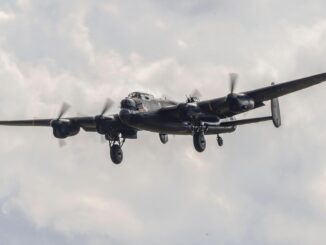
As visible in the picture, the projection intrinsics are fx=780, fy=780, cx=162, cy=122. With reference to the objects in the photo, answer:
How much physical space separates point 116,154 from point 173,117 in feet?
20.5

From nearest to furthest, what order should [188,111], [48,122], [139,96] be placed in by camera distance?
[188,111] < [139,96] < [48,122]

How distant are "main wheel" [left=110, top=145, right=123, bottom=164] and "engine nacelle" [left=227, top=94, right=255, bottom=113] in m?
9.92

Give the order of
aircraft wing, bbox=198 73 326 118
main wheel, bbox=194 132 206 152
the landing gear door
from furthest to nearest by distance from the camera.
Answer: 1. the landing gear door
2. main wheel, bbox=194 132 206 152
3. aircraft wing, bbox=198 73 326 118

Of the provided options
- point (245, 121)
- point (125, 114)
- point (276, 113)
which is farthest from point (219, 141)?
point (125, 114)

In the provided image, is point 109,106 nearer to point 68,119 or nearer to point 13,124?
point 68,119

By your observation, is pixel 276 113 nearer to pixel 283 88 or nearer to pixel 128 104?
pixel 283 88

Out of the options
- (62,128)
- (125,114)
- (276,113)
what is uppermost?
(276,113)

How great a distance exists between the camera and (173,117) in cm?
5206

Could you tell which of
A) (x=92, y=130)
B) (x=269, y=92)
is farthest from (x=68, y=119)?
(x=269, y=92)

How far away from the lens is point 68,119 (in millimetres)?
56719

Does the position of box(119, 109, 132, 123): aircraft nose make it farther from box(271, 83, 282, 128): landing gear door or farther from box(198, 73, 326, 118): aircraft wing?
box(271, 83, 282, 128): landing gear door

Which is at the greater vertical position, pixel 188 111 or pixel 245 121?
pixel 245 121

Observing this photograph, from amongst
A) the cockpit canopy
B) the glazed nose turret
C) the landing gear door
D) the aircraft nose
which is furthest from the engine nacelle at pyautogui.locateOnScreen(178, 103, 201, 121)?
the landing gear door

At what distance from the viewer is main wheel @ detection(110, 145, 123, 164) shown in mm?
56000
